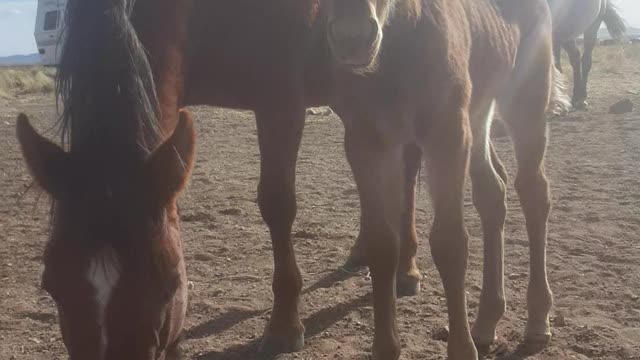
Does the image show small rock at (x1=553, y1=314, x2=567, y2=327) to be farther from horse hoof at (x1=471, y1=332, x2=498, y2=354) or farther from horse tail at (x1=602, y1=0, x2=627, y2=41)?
horse tail at (x1=602, y1=0, x2=627, y2=41)

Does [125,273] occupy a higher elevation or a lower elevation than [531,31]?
lower

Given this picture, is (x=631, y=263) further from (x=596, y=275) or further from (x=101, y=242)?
(x=101, y=242)

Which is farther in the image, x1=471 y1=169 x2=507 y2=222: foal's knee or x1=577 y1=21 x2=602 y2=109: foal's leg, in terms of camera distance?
x1=577 y1=21 x2=602 y2=109: foal's leg

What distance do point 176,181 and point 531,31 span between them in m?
2.92

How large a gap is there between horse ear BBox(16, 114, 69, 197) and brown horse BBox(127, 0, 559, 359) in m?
0.57

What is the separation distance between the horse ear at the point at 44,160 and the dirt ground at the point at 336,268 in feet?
0.76

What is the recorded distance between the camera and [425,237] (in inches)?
217

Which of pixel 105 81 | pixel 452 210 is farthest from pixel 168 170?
pixel 452 210

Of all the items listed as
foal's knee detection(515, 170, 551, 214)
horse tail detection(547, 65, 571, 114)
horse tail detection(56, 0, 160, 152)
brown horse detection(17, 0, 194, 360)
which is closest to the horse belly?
horse tail detection(547, 65, 571, 114)

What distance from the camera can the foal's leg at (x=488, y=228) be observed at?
3.74m

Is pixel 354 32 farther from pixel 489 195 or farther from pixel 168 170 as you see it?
pixel 489 195

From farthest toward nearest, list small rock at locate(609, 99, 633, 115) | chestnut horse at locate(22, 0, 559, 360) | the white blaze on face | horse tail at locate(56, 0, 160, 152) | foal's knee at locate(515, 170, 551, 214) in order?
small rock at locate(609, 99, 633, 115) < foal's knee at locate(515, 170, 551, 214) < chestnut horse at locate(22, 0, 559, 360) < horse tail at locate(56, 0, 160, 152) < the white blaze on face

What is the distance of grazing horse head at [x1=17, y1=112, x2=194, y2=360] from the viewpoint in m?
2.03

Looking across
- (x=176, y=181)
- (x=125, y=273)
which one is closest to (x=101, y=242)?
(x=125, y=273)
